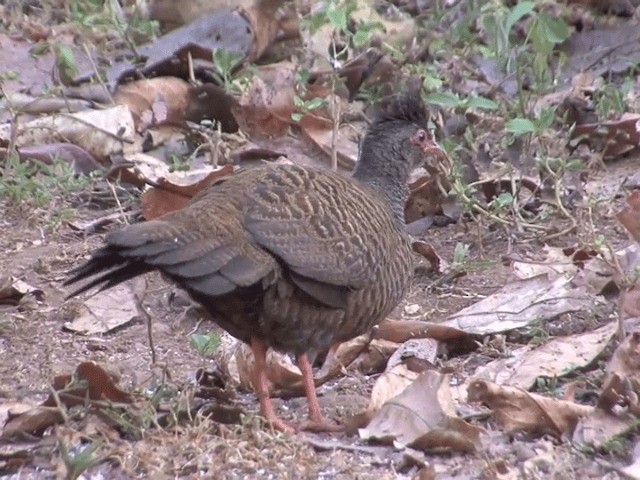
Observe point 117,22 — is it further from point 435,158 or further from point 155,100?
point 435,158

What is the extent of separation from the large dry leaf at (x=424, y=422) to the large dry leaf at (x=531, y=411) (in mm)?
172

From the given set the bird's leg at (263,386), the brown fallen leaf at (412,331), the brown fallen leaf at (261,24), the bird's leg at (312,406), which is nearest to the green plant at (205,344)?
the bird's leg at (263,386)

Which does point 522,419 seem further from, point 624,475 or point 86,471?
point 86,471

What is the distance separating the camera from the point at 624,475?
11.7ft

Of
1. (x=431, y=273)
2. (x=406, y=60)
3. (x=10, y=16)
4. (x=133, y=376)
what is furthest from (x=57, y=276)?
(x=10, y=16)

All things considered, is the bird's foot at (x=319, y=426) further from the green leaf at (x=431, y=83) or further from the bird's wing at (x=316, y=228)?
the green leaf at (x=431, y=83)

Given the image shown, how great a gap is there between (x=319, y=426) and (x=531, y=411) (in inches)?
27.0

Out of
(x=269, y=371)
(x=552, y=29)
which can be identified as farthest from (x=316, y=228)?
(x=552, y=29)

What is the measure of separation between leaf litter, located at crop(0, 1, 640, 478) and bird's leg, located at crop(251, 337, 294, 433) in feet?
0.37

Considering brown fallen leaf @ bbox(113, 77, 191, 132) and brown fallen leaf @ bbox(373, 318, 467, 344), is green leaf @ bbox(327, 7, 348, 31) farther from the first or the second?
brown fallen leaf @ bbox(373, 318, 467, 344)

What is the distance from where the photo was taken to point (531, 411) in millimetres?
3900

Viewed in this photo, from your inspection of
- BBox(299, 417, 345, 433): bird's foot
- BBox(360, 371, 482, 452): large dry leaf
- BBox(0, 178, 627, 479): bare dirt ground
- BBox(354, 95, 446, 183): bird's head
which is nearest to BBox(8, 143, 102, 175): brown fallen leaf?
BBox(0, 178, 627, 479): bare dirt ground

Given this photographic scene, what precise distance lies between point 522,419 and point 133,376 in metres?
1.48

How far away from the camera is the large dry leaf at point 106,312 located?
5180mm
